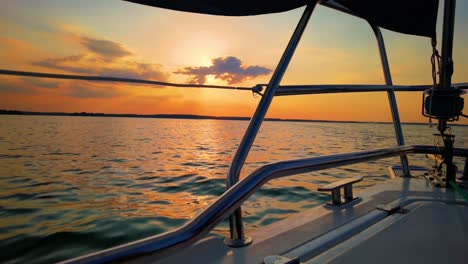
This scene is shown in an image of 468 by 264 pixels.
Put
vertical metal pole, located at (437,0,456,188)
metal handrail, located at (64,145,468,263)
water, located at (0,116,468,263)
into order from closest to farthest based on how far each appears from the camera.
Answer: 1. metal handrail, located at (64,145,468,263)
2. vertical metal pole, located at (437,0,456,188)
3. water, located at (0,116,468,263)

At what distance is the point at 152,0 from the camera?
3.40 ft

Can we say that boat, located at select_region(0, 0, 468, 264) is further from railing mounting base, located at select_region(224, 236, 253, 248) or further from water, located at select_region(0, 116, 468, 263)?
water, located at select_region(0, 116, 468, 263)

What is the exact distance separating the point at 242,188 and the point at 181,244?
0.26m

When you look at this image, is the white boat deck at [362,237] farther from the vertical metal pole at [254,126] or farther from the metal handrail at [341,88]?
the metal handrail at [341,88]

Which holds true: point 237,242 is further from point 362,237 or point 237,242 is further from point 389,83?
point 389,83

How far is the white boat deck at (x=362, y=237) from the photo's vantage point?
3.51 ft

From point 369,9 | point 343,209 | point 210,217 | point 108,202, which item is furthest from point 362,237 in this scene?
point 108,202

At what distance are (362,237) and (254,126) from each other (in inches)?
26.5

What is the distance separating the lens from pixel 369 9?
1753 mm

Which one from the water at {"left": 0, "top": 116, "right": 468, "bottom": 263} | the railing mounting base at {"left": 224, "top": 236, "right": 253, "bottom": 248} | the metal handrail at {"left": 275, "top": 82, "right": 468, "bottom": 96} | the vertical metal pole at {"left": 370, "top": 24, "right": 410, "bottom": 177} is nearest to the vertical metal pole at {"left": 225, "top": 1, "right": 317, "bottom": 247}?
the railing mounting base at {"left": 224, "top": 236, "right": 253, "bottom": 248}

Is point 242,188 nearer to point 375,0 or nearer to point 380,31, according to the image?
point 375,0

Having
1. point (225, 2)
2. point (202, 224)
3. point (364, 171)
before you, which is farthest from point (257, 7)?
point (364, 171)

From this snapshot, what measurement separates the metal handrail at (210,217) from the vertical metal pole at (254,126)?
0.39 ft

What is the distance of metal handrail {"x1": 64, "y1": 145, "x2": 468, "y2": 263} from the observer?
1.86 ft
